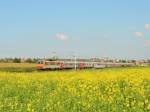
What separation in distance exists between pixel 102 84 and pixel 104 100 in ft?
20.4

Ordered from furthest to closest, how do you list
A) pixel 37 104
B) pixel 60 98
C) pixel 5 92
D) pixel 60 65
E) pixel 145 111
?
pixel 60 65 → pixel 5 92 → pixel 60 98 → pixel 37 104 → pixel 145 111

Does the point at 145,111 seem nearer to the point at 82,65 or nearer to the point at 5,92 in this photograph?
the point at 5,92

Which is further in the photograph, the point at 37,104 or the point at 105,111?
the point at 37,104

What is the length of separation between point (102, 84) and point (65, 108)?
717 cm

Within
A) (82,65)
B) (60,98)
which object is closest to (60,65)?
(82,65)

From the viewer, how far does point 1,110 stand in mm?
10727

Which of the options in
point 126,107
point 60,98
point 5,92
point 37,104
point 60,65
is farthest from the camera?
point 60,65

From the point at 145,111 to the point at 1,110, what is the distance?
302 cm

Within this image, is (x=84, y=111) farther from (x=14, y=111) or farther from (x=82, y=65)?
(x=82, y=65)

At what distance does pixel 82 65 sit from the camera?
7200cm

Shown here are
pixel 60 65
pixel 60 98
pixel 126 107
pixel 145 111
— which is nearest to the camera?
pixel 145 111

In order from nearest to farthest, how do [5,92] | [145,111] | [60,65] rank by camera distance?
1. [145,111]
2. [5,92]
3. [60,65]

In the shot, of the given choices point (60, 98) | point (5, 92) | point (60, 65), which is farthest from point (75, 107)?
point (60, 65)

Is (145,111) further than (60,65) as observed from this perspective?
No
